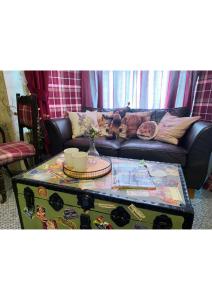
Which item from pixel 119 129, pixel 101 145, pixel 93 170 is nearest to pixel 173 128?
pixel 119 129

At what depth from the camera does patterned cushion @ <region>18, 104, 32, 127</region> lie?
6.23ft

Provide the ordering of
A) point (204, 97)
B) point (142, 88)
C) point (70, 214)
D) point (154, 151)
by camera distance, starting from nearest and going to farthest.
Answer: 1. point (70, 214)
2. point (154, 151)
3. point (204, 97)
4. point (142, 88)

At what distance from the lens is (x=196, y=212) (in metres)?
1.54

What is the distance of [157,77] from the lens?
2.55m

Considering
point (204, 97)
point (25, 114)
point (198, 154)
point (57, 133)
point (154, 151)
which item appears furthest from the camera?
point (204, 97)

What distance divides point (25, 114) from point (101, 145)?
85 centimetres

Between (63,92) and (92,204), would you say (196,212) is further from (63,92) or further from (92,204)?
(63,92)

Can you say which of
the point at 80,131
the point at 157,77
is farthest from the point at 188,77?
the point at 80,131

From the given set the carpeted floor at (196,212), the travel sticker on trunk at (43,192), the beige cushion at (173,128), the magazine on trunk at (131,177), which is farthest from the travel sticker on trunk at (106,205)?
the beige cushion at (173,128)

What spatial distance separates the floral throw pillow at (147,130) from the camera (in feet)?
6.86

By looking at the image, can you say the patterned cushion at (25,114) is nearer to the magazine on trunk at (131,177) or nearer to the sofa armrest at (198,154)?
the magazine on trunk at (131,177)

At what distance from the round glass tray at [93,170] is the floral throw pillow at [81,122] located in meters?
0.95

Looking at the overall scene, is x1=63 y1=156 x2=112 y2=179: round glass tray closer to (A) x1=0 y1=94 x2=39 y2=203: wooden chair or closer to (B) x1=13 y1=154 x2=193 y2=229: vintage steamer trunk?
(B) x1=13 y1=154 x2=193 y2=229: vintage steamer trunk
